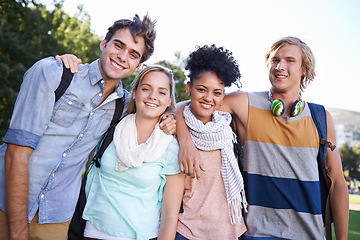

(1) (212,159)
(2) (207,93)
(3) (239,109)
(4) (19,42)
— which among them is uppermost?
(4) (19,42)

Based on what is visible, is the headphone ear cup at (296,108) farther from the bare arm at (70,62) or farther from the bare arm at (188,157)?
the bare arm at (70,62)

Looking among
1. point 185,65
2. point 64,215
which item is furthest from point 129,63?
point 64,215

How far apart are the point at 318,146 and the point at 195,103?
1408 millimetres

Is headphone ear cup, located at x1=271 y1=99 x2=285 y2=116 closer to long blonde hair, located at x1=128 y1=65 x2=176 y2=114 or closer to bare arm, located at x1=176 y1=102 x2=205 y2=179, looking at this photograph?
bare arm, located at x1=176 y1=102 x2=205 y2=179

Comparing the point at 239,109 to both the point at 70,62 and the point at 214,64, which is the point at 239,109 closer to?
the point at 214,64

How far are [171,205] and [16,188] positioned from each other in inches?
53.0

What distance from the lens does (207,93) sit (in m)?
2.94

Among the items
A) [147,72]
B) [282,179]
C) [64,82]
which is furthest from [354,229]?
[64,82]

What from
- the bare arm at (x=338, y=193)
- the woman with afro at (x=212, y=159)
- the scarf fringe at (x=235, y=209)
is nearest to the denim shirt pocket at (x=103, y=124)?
the woman with afro at (x=212, y=159)

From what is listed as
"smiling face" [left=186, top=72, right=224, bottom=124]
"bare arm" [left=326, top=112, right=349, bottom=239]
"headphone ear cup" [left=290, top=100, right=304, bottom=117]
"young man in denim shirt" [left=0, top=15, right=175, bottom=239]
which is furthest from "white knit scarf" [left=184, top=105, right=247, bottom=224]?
"bare arm" [left=326, top=112, right=349, bottom=239]

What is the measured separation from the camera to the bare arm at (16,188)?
240cm

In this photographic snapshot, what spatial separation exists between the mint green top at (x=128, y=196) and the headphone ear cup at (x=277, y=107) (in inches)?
46.0

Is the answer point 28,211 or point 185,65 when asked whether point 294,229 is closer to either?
point 185,65

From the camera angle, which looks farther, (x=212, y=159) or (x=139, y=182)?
(x=212, y=159)
